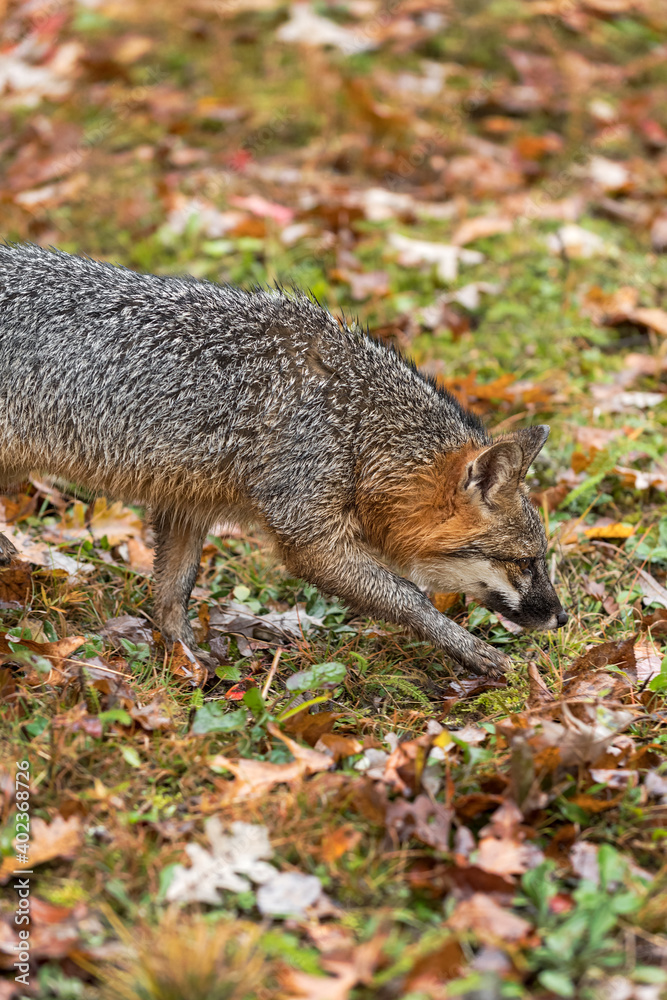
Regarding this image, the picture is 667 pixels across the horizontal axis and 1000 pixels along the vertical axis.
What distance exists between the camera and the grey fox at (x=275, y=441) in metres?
5.29

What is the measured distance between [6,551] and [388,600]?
223 cm

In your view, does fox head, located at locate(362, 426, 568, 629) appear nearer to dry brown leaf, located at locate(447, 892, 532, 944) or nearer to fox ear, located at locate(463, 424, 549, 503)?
fox ear, located at locate(463, 424, 549, 503)

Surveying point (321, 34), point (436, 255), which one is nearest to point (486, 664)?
point (436, 255)

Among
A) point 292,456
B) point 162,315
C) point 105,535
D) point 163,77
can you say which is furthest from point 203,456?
point 163,77

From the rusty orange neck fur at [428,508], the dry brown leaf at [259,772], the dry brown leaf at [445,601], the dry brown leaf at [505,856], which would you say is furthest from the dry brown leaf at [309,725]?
the dry brown leaf at [445,601]

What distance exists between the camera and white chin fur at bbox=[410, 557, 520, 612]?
5.46 metres

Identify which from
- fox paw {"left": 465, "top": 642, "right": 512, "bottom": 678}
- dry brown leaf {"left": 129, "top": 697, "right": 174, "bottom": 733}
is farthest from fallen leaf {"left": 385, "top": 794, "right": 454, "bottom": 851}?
fox paw {"left": 465, "top": 642, "right": 512, "bottom": 678}

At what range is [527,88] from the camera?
38.5 feet

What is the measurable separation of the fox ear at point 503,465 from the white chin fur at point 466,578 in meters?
0.41

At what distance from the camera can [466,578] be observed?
5.54 meters

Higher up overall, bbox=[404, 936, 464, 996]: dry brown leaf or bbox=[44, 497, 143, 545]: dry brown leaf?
bbox=[404, 936, 464, 996]: dry brown leaf

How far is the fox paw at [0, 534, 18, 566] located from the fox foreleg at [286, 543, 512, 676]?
1668mm

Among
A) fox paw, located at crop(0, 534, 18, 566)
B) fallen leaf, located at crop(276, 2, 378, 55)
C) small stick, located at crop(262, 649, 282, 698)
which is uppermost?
fallen leaf, located at crop(276, 2, 378, 55)

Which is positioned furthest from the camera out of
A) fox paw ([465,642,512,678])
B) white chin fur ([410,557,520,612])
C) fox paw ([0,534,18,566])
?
fox paw ([0,534,18,566])
